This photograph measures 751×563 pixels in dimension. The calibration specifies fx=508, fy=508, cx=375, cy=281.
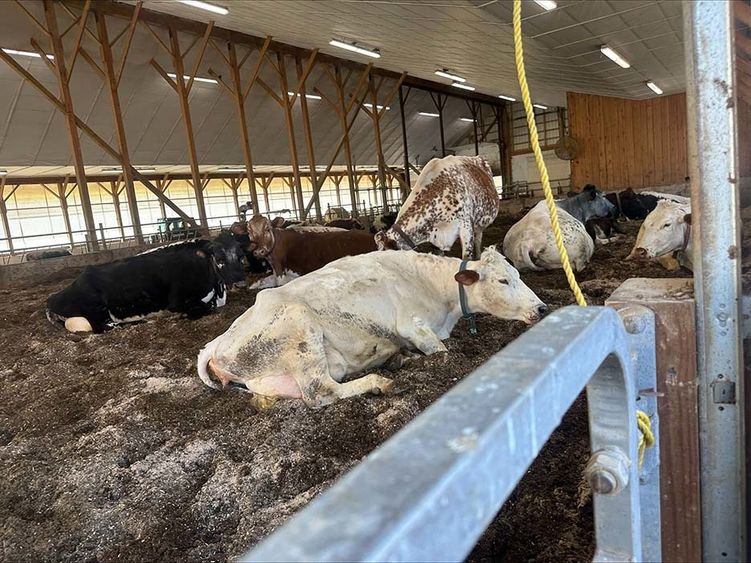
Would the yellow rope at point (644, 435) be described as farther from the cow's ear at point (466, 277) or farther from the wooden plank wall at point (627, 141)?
the wooden plank wall at point (627, 141)

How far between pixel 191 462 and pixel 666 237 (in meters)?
4.99

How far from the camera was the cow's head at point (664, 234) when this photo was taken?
520 centimetres

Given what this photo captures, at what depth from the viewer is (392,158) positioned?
31453 millimetres

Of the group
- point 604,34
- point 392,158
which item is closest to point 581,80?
point 604,34

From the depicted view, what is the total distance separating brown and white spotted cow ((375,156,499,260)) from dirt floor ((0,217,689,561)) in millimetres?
3042

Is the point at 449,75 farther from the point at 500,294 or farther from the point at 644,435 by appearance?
the point at 644,435

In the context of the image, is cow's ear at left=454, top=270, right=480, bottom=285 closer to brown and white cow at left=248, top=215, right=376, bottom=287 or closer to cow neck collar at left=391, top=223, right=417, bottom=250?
cow neck collar at left=391, top=223, right=417, bottom=250

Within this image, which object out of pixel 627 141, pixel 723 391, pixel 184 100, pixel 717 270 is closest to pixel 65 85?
pixel 184 100

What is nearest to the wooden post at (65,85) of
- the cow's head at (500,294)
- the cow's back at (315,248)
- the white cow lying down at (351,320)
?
the cow's back at (315,248)

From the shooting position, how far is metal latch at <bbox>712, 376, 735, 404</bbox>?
51.8 inches

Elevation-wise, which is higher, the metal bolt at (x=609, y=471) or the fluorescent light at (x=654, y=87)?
the fluorescent light at (x=654, y=87)

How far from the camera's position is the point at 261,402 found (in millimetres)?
2986

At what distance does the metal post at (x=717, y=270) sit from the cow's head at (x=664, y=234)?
14.5 ft

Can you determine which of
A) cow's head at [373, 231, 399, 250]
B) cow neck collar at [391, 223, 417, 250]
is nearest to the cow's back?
cow's head at [373, 231, 399, 250]
